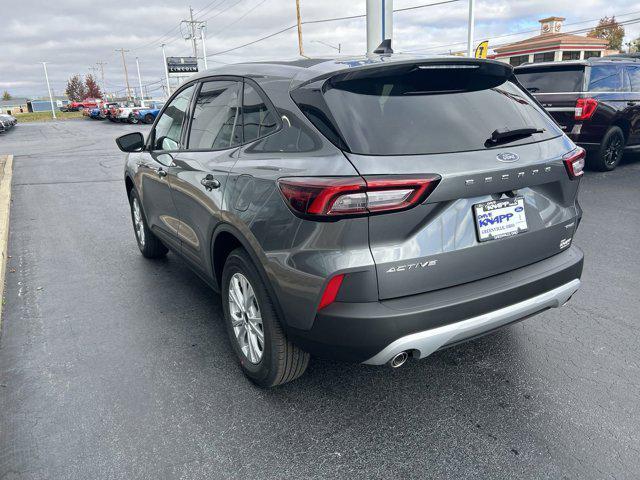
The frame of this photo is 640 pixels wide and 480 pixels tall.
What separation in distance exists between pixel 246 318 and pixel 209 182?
2.76 feet

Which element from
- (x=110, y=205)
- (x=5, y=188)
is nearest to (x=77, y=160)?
(x=5, y=188)

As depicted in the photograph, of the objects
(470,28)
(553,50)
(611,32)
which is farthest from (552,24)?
(470,28)

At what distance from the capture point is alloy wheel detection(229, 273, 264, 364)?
2805 mm

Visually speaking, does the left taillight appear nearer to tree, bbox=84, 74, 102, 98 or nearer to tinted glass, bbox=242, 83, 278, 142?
tinted glass, bbox=242, 83, 278, 142

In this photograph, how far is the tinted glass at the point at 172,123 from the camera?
3.82m

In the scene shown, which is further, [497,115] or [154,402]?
[154,402]

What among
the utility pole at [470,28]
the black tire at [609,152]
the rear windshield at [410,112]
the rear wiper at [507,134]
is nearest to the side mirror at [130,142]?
the rear windshield at [410,112]

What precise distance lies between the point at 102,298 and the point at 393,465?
307 cm

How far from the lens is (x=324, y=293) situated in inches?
86.6

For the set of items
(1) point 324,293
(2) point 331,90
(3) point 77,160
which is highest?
(2) point 331,90

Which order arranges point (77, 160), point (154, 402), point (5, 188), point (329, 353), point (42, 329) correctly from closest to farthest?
point (329, 353) → point (154, 402) → point (42, 329) → point (5, 188) → point (77, 160)

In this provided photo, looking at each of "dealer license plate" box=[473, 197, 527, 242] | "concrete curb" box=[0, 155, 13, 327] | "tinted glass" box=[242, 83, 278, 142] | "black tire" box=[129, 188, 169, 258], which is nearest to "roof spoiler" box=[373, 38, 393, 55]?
"tinted glass" box=[242, 83, 278, 142]

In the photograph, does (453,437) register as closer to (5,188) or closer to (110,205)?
(110,205)

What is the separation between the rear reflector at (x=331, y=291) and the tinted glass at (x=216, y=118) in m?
1.16
